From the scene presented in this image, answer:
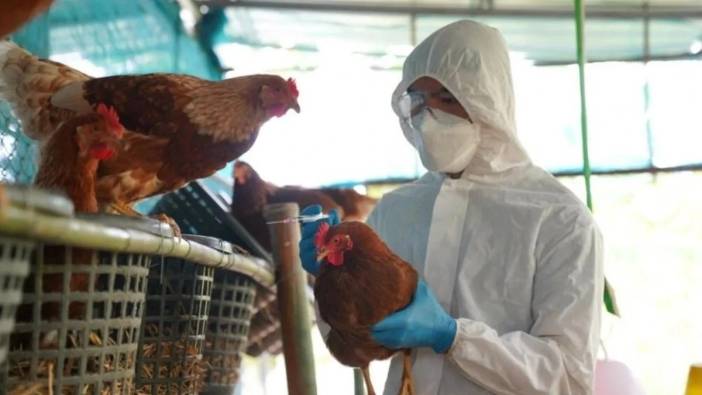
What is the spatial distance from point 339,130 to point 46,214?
2.69 metres

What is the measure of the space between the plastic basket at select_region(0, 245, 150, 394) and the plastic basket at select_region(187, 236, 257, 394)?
0.57 meters

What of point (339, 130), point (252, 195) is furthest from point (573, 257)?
point (339, 130)

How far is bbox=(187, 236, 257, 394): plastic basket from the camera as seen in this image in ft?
6.07

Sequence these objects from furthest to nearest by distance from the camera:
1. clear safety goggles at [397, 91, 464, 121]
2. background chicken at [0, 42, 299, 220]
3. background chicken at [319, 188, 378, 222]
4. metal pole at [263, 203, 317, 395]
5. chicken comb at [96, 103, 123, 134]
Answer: background chicken at [319, 188, 378, 222], metal pole at [263, 203, 317, 395], clear safety goggles at [397, 91, 464, 121], background chicken at [0, 42, 299, 220], chicken comb at [96, 103, 123, 134]

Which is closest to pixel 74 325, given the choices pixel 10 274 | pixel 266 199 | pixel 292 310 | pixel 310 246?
pixel 10 274

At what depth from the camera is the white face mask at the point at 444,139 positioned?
5.65 feet

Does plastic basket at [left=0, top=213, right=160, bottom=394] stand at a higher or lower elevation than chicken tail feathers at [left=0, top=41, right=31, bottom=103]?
lower

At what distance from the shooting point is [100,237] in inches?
41.9

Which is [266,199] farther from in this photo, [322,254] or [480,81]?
[322,254]

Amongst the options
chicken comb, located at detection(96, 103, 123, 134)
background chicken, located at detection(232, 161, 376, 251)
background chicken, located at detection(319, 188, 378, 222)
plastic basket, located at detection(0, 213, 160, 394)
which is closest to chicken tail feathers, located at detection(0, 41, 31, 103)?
chicken comb, located at detection(96, 103, 123, 134)

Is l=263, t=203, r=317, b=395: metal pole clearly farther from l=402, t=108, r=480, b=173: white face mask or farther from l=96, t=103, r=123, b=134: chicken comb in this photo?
l=96, t=103, r=123, b=134: chicken comb

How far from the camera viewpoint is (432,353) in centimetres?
166

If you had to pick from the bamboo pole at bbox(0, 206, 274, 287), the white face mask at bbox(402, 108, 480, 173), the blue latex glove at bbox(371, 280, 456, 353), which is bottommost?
the blue latex glove at bbox(371, 280, 456, 353)

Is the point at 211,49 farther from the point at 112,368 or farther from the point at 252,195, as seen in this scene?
the point at 112,368
